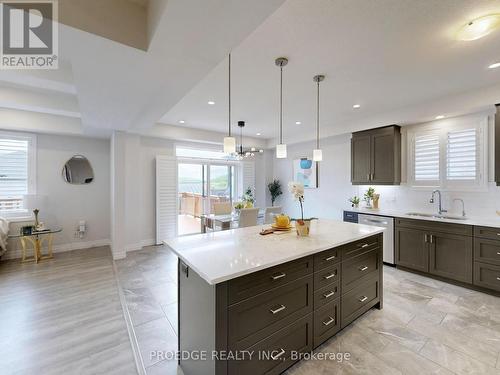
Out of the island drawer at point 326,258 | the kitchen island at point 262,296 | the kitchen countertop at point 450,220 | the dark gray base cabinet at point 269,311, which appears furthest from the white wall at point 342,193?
the island drawer at point 326,258

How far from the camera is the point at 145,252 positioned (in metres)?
4.65

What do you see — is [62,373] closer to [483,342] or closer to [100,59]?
[100,59]

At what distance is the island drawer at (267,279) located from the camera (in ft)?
4.51

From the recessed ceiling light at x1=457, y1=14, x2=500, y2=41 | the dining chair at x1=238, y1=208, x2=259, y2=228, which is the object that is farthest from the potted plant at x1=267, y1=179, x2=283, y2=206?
the recessed ceiling light at x1=457, y1=14, x2=500, y2=41

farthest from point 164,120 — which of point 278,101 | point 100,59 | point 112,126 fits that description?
point 100,59

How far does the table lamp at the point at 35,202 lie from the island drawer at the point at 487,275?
23.4 ft

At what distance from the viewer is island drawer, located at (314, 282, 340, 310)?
186 cm

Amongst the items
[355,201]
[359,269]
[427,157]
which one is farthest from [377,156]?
[359,269]

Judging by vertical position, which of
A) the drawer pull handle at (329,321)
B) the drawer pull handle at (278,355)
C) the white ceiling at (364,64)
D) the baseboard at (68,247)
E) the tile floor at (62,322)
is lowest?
the tile floor at (62,322)

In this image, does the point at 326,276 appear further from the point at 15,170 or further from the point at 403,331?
the point at 15,170

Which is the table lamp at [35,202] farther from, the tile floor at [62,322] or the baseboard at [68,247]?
the tile floor at [62,322]

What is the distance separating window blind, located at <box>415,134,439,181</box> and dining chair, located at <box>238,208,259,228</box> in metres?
3.03

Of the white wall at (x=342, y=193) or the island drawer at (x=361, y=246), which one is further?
the white wall at (x=342, y=193)

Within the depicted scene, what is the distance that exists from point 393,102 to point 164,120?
4.33 meters
